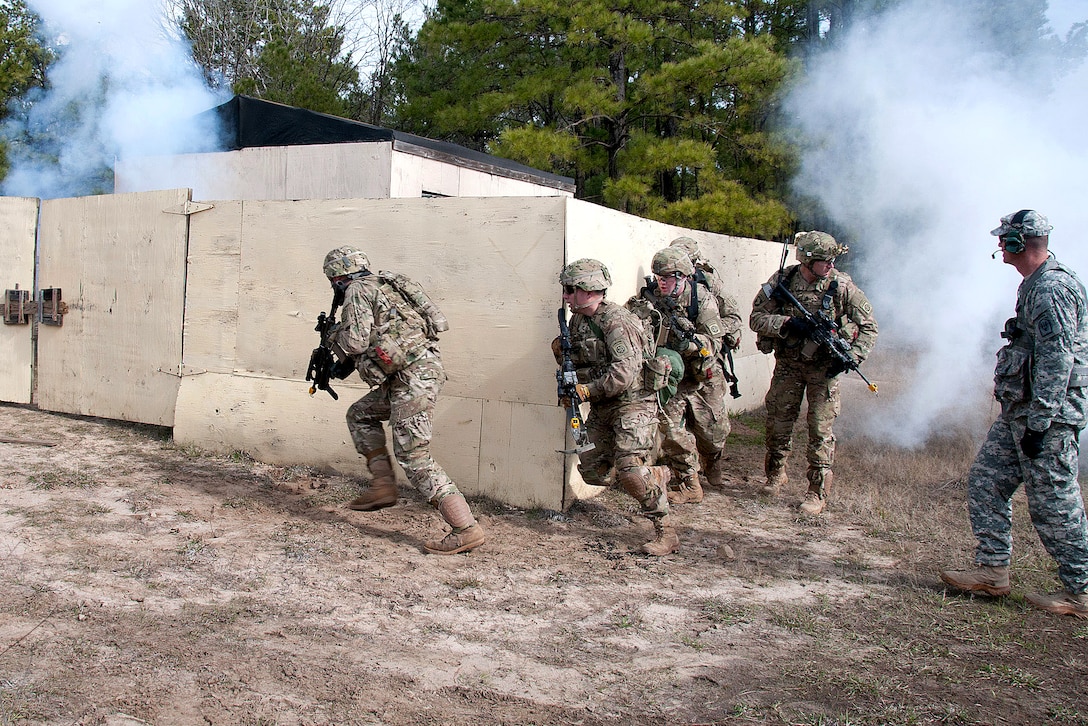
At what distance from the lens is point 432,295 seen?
6035mm

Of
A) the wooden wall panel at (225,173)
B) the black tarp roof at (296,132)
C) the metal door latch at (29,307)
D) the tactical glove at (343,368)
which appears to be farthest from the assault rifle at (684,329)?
the metal door latch at (29,307)

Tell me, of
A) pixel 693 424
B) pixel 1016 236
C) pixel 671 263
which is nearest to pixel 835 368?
pixel 693 424

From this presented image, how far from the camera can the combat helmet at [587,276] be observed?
15.7 ft

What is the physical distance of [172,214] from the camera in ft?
23.5

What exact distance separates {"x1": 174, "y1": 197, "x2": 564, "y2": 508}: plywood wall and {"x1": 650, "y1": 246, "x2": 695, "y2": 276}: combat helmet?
760 millimetres

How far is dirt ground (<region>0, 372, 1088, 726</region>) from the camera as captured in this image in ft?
10.2

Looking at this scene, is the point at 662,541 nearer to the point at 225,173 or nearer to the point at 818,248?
the point at 818,248

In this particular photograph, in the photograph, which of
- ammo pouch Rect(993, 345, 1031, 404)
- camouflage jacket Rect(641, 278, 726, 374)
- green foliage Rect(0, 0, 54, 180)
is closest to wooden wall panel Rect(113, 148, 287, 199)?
green foliage Rect(0, 0, 54, 180)

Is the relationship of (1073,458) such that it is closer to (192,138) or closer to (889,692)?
(889,692)

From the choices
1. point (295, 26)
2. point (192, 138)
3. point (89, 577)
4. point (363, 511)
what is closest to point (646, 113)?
point (192, 138)

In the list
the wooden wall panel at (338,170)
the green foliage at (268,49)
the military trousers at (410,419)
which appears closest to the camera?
the military trousers at (410,419)

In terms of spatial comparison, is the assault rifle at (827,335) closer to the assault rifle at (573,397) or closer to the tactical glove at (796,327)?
the tactical glove at (796,327)

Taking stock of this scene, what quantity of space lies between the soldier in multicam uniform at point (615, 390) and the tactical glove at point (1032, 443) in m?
1.93

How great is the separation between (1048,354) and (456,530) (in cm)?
326
